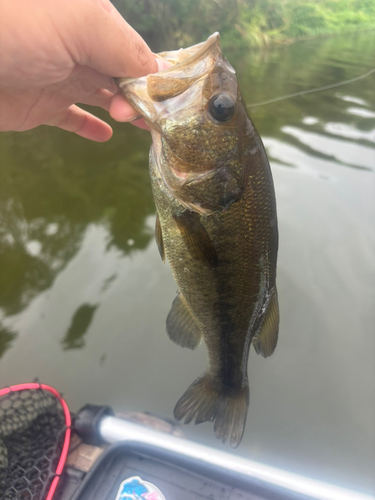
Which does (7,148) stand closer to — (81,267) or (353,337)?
(81,267)

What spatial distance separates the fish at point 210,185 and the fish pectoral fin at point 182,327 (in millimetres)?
168

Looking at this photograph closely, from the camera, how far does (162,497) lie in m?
1.45

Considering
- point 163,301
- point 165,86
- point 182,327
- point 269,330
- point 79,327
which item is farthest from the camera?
point 163,301

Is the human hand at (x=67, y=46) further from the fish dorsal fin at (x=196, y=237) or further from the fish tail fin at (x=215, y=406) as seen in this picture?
the fish tail fin at (x=215, y=406)

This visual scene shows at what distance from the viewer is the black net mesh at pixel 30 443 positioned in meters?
1.48

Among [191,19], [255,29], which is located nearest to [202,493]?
[191,19]

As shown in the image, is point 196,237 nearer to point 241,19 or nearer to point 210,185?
point 210,185

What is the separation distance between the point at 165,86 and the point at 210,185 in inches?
14.0

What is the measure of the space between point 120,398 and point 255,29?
19.9 m

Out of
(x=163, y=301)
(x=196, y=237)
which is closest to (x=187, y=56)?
(x=196, y=237)

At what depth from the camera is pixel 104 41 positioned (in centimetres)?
105

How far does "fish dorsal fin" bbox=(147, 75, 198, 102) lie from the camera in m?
1.05

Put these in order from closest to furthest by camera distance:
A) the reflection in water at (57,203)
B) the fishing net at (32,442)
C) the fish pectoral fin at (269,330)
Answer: the fish pectoral fin at (269,330) < the fishing net at (32,442) < the reflection in water at (57,203)

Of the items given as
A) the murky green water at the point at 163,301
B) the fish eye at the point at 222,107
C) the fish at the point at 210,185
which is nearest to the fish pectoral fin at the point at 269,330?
the fish at the point at 210,185
